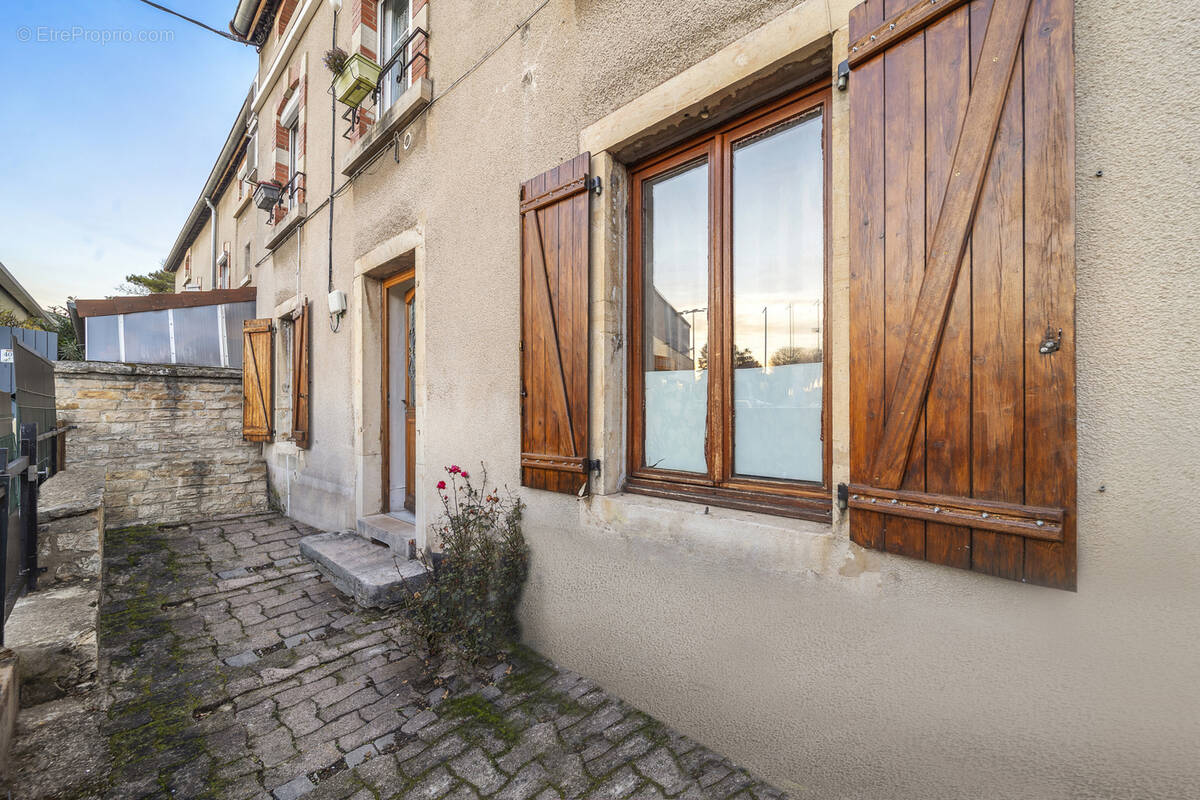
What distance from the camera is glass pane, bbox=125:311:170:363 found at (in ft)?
26.4

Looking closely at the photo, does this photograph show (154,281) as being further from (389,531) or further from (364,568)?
(364,568)

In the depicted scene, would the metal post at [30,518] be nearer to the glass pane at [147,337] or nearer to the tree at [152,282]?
the glass pane at [147,337]

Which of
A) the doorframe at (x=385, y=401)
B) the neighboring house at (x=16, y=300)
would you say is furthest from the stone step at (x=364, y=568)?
the neighboring house at (x=16, y=300)

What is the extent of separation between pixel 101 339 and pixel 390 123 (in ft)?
24.7

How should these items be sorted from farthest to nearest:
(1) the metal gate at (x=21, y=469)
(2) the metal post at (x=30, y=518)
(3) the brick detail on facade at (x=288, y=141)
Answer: (3) the brick detail on facade at (x=288, y=141), (2) the metal post at (x=30, y=518), (1) the metal gate at (x=21, y=469)

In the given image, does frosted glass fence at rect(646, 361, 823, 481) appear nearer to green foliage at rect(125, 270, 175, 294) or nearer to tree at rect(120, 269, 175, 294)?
tree at rect(120, 269, 175, 294)

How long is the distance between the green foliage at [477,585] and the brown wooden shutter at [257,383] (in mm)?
4715

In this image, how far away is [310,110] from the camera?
5.87m

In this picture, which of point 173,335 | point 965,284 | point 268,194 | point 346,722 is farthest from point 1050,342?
point 173,335

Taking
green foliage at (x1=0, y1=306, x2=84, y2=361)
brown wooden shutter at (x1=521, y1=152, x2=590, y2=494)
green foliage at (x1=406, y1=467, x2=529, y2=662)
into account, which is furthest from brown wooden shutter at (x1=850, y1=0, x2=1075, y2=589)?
green foliage at (x1=0, y1=306, x2=84, y2=361)

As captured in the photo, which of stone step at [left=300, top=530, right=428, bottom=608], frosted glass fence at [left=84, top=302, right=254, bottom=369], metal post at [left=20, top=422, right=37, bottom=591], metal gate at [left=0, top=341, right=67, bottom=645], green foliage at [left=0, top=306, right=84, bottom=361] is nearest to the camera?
metal gate at [left=0, top=341, right=67, bottom=645]

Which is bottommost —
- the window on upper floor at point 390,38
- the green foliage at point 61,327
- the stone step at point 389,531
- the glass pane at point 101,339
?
the stone step at point 389,531

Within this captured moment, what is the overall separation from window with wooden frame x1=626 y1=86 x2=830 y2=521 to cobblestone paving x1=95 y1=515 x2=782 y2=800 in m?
1.08

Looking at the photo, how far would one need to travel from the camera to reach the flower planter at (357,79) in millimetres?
4355
